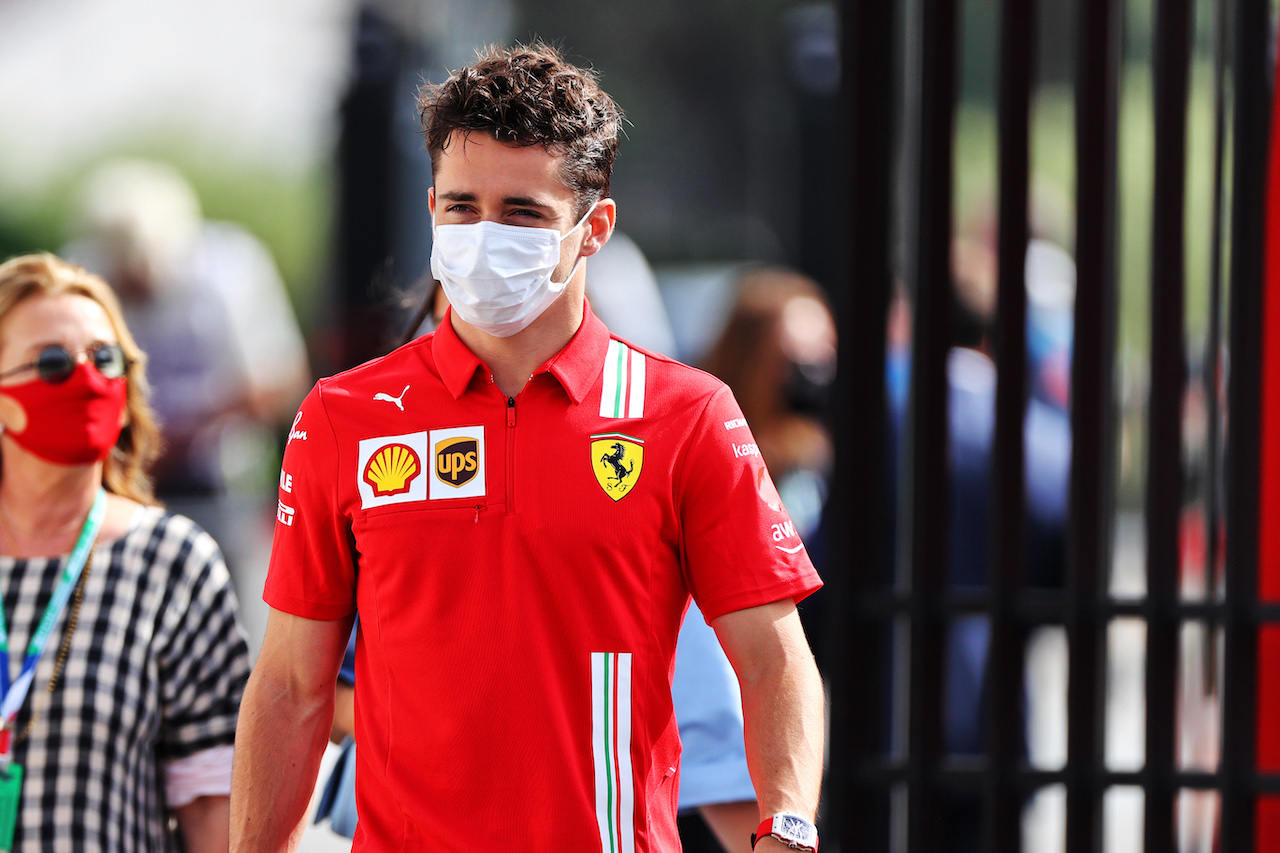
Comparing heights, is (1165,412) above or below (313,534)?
above

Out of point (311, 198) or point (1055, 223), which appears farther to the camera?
point (311, 198)

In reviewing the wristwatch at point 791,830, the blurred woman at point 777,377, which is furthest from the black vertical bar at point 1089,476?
the blurred woman at point 777,377

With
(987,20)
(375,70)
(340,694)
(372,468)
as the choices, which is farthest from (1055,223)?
(372,468)

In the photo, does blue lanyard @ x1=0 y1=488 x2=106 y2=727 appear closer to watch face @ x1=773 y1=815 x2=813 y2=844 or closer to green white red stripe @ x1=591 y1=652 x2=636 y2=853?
green white red stripe @ x1=591 y1=652 x2=636 y2=853

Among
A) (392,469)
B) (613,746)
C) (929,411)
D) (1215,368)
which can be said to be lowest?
(613,746)

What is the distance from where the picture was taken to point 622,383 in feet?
7.10

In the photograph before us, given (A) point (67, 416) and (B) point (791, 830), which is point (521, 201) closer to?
(B) point (791, 830)

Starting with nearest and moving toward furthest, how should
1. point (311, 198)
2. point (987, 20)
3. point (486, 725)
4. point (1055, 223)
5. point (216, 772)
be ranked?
point (486, 725)
point (216, 772)
point (987, 20)
point (1055, 223)
point (311, 198)

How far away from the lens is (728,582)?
82.7 inches

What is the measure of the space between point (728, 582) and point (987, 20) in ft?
8.85

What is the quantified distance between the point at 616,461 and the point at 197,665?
112 cm

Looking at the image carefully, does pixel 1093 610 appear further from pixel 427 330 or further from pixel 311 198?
pixel 311 198

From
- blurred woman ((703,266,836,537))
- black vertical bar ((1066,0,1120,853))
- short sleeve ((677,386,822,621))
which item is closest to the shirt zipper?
short sleeve ((677,386,822,621))

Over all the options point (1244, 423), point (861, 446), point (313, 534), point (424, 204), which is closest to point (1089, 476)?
point (1244, 423)
